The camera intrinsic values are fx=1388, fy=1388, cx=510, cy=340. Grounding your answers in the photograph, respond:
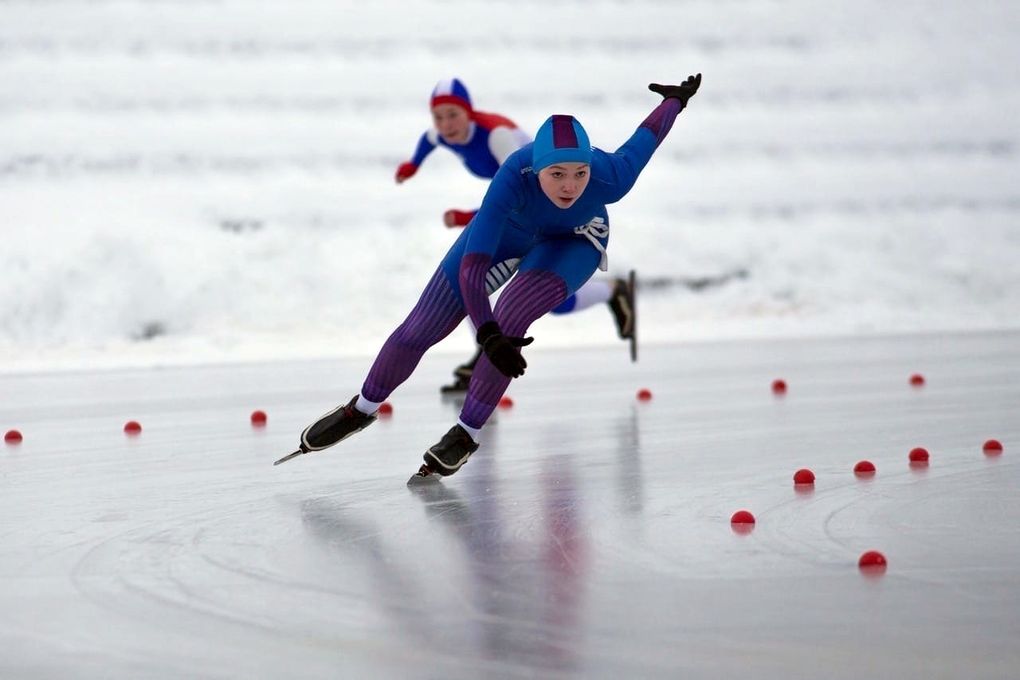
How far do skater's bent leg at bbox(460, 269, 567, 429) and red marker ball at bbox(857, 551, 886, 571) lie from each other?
4.63 ft

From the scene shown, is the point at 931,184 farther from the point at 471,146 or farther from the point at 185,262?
the point at 471,146

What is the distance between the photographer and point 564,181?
11.5 ft

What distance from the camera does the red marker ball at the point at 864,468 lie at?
346cm

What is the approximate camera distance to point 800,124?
14594 mm

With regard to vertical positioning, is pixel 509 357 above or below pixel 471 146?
below

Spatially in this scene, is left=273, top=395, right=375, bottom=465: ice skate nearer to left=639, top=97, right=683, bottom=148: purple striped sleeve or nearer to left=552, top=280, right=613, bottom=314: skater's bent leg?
left=639, top=97, right=683, bottom=148: purple striped sleeve

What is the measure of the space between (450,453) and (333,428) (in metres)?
0.45

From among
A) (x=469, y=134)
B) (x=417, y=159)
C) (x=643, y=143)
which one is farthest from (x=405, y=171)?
(x=643, y=143)

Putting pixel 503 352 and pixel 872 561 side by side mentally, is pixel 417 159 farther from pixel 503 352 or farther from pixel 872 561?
pixel 872 561

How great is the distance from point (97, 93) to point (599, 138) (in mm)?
4962

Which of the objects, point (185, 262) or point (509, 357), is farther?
point (185, 262)

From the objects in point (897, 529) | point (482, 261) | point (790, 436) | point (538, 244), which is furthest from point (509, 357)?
point (790, 436)

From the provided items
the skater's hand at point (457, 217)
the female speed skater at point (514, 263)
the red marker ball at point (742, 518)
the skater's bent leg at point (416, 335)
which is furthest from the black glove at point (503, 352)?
the skater's hand at point (457, 217)

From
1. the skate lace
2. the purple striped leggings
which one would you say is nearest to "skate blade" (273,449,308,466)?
the purple striped leggings
